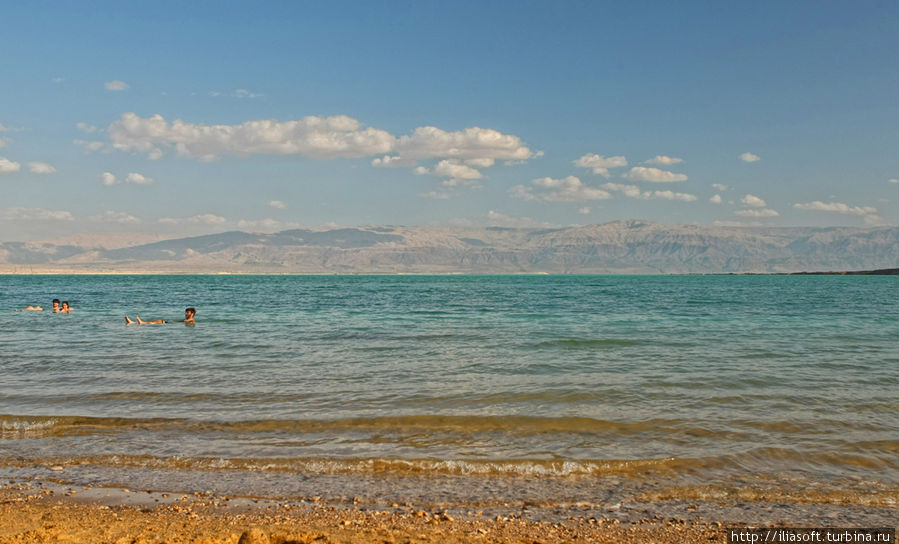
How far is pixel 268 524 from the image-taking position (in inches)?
262

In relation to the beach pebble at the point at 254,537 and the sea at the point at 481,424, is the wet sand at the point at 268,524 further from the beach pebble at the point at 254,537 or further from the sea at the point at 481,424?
the sea at the point at 481,424

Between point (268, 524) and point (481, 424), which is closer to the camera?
point (268, 524)

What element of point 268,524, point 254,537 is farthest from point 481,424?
point 254,537

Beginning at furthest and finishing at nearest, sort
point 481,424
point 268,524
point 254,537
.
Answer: point 481,424
point 268,524
point 254,537

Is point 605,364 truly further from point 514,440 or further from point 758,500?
point 758,500

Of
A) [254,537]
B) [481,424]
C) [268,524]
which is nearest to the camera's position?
[254,537]

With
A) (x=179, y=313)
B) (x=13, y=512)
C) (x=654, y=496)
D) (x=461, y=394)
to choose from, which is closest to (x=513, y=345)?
(x=461, y=394)

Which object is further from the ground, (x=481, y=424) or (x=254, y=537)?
(x=254, y=537)

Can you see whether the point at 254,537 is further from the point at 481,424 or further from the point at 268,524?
the point at 481,424

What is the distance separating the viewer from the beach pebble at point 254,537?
606cm

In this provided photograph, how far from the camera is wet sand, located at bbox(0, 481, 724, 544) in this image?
6203mm

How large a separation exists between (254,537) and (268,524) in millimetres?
544

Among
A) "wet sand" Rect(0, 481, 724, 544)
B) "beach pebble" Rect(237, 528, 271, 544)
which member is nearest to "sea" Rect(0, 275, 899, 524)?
"wet sand" Rect(0, 481, 724, 544)

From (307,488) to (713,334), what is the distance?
22.5 m
